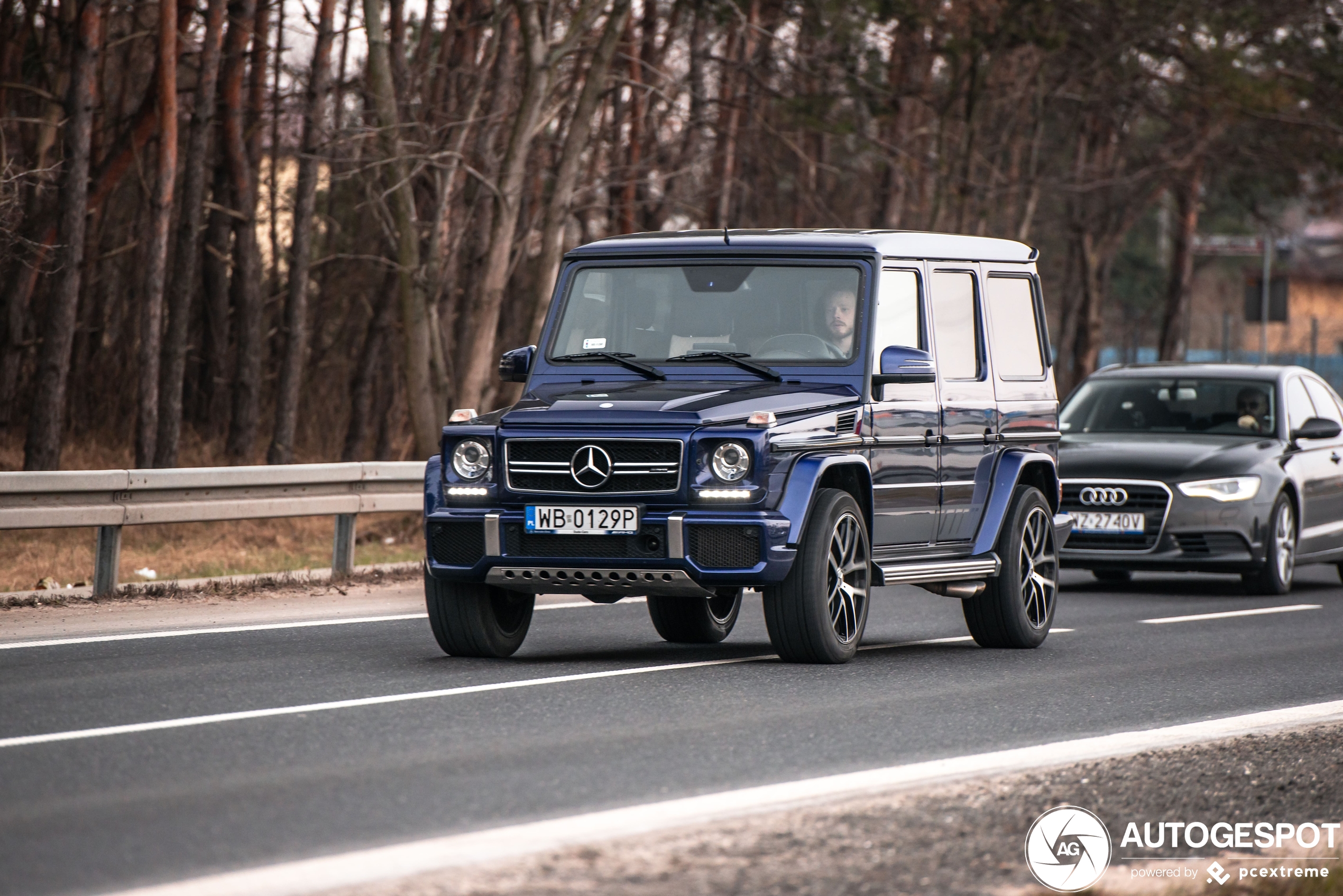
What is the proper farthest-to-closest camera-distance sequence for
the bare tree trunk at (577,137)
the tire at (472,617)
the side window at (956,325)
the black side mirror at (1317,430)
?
the bare tree trunk at (577,137), the black side mirror at (1317,430), the side window at (956,325), the tire at (472,617)

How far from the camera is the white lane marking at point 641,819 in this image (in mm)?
5090

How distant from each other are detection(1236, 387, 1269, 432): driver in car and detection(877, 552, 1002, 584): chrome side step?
6.05m

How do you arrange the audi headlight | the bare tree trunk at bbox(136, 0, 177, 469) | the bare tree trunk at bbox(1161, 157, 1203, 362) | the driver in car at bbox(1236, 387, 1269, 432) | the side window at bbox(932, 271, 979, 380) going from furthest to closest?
the bare tree trunk at bbox(1161, 157, 1203, 362)
the bare tree trunk at bbox(136, 0, 177, 469)
the driver in car at bbox(1236, 387, 1269, 432)
the audi headlight
the side window at bbox(932, 271, 979, 380)

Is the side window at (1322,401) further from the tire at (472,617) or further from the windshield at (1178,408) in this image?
the tire at (472,617)

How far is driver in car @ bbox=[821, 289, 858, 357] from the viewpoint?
1023 centimetres

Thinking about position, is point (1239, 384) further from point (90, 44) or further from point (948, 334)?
point (90, 44)

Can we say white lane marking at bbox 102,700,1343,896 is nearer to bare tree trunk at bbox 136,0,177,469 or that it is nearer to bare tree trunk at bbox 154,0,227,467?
bare tree trunk at bbox 136,0,177,469

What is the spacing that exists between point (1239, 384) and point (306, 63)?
650 inches

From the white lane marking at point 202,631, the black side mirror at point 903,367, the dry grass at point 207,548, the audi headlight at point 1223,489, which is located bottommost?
the dry grass at point 207,548

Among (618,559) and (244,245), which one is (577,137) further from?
A: (618,559)

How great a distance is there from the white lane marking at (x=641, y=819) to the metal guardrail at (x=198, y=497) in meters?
5.64

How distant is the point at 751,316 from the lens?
1034 cm

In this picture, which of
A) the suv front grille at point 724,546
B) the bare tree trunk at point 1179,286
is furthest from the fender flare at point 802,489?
the bare tree trunk at point 1179,286

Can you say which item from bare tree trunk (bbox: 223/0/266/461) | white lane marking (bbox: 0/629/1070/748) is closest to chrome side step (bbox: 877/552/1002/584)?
white lane marking (bbox: 0/629/1070/748)
